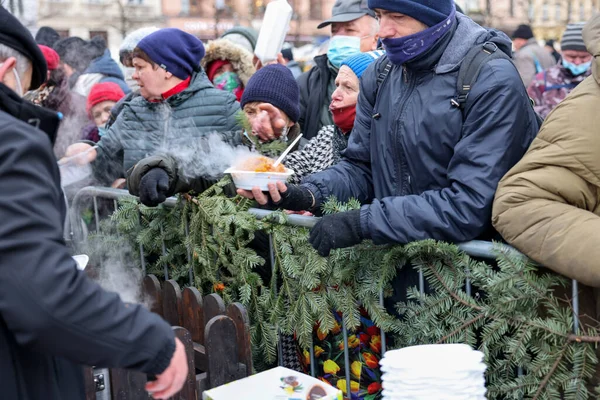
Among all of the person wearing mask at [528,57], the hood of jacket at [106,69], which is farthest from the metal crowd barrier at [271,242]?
the person wearing mask at [528,57]

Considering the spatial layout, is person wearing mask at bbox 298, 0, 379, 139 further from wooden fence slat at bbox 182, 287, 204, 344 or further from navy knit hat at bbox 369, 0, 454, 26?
navy knit hat at bbox 369, 0, 454, 26

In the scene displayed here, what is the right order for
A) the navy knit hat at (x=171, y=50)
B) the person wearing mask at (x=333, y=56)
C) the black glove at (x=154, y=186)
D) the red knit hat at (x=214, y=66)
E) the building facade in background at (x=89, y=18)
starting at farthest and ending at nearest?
the building facade in background at (x=89, y=18), the red knit hat at (x=214, y=66), the person wearing mask at (x=333, y=56), the navy knit hat at (x=171, y=50), the black glove at (x=154, y=186)

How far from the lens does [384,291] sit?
3211 mm

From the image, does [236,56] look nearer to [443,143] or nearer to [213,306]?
[213,306]

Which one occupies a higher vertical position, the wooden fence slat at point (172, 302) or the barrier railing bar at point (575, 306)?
the barrier railing bar at point (575, 306)

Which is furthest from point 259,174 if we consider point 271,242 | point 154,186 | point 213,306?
point 154,186

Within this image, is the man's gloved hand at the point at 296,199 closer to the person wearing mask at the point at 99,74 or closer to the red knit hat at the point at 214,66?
the red knit hat at the point at 214,66

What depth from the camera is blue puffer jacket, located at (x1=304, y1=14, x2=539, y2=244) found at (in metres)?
2.88

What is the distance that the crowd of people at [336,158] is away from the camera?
1960 mm

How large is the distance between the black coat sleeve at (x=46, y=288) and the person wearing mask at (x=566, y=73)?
6554mm

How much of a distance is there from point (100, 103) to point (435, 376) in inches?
209

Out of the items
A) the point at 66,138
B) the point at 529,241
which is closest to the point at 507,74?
the point at 529,241

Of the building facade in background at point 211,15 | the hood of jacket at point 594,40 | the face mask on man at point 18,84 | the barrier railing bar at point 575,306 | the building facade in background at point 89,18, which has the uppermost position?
the hood of jacket at point 594,40

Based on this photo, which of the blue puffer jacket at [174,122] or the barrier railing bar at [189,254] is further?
the blue puffer jacket at [174,122]
